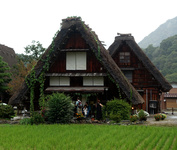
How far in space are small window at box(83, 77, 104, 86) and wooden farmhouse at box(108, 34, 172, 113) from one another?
7.09 meters

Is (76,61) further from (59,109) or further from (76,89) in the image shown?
(59,109)

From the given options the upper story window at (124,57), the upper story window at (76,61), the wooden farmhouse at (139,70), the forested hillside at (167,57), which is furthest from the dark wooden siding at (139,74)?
the forested hillside at (167,57)

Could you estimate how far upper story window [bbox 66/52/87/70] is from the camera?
1858 cm

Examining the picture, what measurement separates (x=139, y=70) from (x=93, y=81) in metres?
8.04

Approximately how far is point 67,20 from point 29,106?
6914 millimetres

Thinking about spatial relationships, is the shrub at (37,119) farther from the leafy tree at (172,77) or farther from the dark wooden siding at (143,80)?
the leafy tree at (172,77)

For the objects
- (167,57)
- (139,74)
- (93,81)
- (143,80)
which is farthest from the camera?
(167,57)

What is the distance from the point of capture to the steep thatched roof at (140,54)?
77.3ft

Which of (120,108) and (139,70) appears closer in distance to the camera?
(120,108)

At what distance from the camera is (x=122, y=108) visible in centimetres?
1600

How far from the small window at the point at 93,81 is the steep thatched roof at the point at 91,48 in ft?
4.57

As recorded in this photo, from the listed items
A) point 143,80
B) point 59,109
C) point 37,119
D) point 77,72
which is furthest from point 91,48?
point 143,80

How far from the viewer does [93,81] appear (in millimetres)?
18391

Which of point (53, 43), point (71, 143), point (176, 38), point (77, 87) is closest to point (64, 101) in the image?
point (77, 87)
